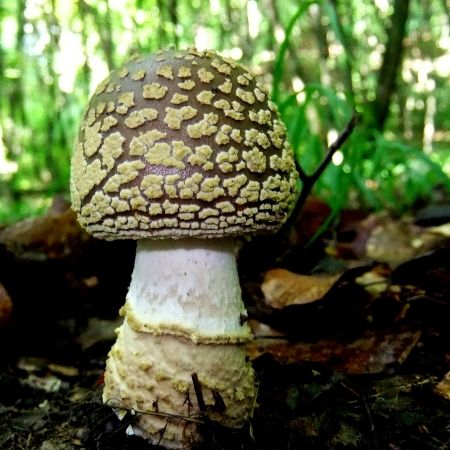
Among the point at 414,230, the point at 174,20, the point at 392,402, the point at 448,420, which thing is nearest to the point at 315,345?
the point at 392,402

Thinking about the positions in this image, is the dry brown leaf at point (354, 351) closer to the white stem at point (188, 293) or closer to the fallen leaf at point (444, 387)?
the fallen leaf at point (444, 387)

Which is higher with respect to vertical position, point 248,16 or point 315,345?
point 248,16

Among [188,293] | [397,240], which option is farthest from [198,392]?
[397,240]

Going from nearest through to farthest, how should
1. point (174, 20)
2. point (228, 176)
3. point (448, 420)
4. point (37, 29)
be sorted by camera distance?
1. point (228, 176)
2. point (448, 420)
3. point (174, 20)
4. point (37, 29)

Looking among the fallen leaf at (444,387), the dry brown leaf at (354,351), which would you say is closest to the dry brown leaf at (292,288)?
the dry brown leaf at (354,351)

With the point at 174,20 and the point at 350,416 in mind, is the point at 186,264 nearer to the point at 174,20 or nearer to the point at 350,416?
the point at 350,416

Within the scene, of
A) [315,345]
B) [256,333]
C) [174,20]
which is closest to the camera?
[315,345]

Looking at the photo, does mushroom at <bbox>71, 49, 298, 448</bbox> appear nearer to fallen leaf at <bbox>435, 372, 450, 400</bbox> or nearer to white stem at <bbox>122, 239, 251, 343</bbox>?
white stem at <bbox>122, 239, 251, 343</bbox>
